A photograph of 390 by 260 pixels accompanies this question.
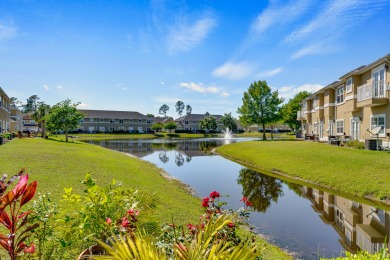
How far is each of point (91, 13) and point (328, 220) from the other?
15.0 meters

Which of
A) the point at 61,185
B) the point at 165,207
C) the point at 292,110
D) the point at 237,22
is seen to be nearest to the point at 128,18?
the point at 237,22

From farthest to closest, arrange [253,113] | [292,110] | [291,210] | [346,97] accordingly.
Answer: [292,110] < [253,113] < [346,97] < [291,210]

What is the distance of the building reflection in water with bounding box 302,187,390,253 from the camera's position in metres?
8.80

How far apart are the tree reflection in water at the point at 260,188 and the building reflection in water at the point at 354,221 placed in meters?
2.26

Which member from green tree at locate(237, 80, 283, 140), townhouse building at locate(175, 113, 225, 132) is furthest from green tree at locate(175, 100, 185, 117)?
green tree at locate(237, 80, 283, 140)

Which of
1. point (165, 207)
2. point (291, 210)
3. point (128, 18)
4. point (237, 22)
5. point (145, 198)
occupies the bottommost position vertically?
point (291, 210)

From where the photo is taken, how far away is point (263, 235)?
385 inches

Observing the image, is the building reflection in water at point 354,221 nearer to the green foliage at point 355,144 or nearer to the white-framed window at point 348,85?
the green foliage at point 355,144

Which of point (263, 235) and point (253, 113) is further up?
point (253, 113)

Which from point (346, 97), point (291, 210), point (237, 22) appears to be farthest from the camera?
point (346, 97)

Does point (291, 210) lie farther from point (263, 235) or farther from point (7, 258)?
point (7, 258)

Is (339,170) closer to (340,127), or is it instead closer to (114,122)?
(340,127)

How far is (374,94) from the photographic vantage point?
22922 mm

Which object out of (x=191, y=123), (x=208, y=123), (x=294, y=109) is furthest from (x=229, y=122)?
(x=294, y=109)
